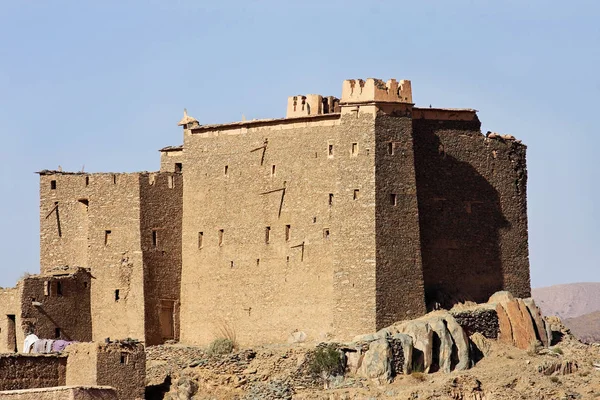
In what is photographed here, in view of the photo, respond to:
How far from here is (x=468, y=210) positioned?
65.4m

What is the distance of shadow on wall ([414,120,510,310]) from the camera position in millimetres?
64250

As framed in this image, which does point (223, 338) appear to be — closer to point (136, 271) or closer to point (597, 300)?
point (136, 271)

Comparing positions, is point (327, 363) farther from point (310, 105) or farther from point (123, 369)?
point (310, 105)

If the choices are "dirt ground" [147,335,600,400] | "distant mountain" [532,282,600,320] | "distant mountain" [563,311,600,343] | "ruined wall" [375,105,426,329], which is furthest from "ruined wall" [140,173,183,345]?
"distant mountain" [532,282,600,320]

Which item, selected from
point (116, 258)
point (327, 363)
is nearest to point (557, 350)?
point (327, 363)

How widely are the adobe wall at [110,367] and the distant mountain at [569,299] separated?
108 meters

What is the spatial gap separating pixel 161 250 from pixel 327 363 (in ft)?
35.8

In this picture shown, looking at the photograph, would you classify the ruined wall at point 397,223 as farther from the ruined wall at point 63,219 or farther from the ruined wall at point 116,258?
the ruined wall at point 63,219

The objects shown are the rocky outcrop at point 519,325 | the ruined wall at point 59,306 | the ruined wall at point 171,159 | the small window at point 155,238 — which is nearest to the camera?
the rocky outcrop at point 519,325

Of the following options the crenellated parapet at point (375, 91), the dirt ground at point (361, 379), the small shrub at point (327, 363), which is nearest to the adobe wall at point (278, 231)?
the crenellated parapet at point (375, 91)

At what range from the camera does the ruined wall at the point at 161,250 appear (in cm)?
6738

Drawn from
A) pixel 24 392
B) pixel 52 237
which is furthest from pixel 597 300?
pixel 24 392

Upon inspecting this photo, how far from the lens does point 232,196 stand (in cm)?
6644

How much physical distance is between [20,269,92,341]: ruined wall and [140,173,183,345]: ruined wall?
2591mm
